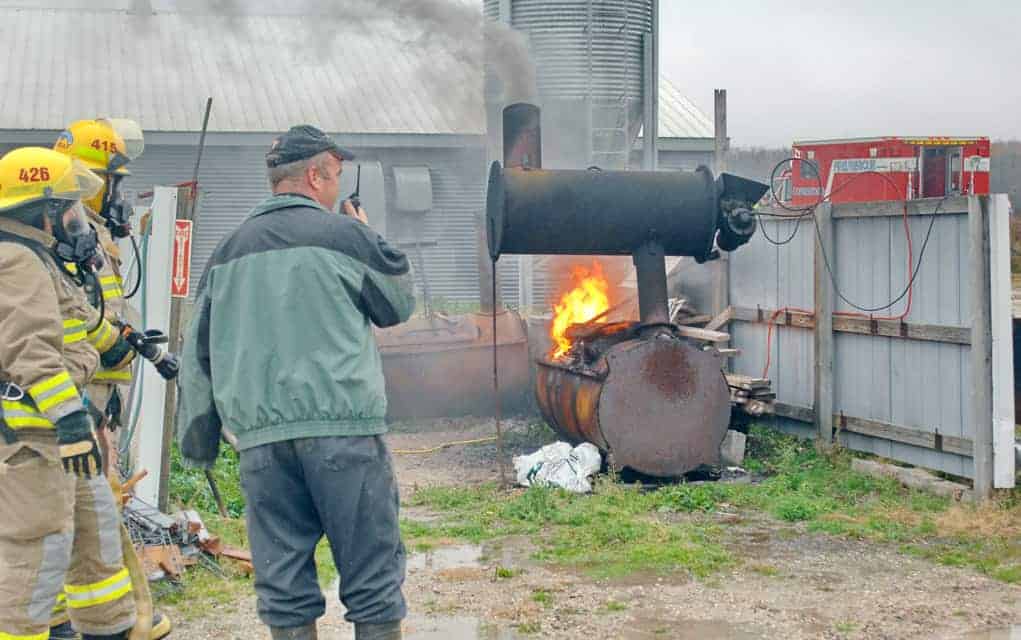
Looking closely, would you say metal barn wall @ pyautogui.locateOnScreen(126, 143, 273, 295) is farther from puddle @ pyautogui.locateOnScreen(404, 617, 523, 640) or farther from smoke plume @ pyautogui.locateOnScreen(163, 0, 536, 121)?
puddle @ pyautogui.locateOnScreen(404, 617, 523, 640)

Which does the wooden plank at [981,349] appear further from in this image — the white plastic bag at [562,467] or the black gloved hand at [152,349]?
the black gloved hand at [152,349]

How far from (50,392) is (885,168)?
17535 mm

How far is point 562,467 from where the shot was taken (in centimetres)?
948

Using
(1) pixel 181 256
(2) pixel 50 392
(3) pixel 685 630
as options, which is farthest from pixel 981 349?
(2) pixel 50 392

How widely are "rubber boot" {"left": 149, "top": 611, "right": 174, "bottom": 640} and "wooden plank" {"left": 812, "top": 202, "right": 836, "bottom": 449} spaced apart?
642cm

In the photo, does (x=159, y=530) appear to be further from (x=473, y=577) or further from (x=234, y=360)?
(x=234, y=360)

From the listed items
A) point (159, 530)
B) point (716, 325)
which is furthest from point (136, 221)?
point (716, 325)

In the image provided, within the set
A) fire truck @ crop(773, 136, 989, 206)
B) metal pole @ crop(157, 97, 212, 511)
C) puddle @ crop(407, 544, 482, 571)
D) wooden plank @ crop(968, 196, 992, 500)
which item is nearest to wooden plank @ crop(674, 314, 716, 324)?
wooden plank @ crop(968, 196, 992, 500)

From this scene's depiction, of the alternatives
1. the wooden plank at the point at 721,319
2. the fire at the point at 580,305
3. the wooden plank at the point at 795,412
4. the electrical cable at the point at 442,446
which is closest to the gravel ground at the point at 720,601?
the wooden plank at the point at 795,412

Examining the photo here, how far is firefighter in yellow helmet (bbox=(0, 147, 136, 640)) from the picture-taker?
4555 millimetres

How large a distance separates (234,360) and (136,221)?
440cm

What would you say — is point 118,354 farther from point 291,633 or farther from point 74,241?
point 291,633

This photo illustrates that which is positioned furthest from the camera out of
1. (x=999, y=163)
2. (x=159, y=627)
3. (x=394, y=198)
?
(x=999, y=163)

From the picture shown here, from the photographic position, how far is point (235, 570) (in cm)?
685
